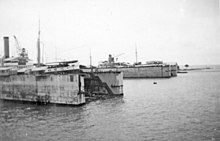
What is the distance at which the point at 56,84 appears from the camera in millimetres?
29500

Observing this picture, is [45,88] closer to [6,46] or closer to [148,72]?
[6,46]

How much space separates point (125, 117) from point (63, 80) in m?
12.1

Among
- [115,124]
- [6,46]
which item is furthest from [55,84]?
[6,46]

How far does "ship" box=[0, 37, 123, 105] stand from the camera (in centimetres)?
2831

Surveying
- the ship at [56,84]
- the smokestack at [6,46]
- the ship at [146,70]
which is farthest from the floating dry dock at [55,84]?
the ship at [146,70]

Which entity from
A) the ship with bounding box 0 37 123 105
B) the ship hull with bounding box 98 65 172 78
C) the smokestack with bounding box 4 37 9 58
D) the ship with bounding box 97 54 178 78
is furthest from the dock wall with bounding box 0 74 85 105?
the ship hull with bounding box 98 65 172 78

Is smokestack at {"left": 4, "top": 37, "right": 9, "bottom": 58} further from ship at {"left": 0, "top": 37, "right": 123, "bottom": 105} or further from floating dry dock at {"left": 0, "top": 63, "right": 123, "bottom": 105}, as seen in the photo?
floating dry dock at {"left": 0, "top": 63, "right": 123, "bottom": 105}

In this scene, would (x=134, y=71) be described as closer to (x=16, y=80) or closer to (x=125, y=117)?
(x=16, y=80)

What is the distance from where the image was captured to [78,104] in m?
28.3

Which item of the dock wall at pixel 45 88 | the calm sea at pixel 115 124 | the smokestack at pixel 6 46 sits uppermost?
the smokestack at pixel 6 46

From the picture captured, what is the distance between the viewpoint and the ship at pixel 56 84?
28312 millimetres

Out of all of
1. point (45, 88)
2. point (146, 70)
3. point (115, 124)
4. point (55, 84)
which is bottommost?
point (115, 124)

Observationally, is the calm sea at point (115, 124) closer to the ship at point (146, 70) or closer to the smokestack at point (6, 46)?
the smokestack at point (6, 46)

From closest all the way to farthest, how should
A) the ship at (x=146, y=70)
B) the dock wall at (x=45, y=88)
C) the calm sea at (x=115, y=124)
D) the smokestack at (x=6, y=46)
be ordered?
1. the calm sea at (x=115, y=124)
2. the dock wall at (x=45, y=88)
3. the smokestack at (x=6, y=46)
4. the ship at (x=146, y=70)
